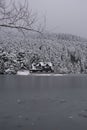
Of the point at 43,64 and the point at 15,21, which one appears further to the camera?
the point at 43,64

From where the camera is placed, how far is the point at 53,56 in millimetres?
193750

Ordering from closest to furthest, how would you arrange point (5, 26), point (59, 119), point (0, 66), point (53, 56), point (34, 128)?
point (5, 26), point (34, 128), point (59, 119), point (0, 66), point (53, 56)

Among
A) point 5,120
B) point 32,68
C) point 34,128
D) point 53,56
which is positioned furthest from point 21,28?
point 53,56

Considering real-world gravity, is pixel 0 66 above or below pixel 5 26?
below

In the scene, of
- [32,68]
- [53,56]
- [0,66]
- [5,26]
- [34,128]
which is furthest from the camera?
[53,56]

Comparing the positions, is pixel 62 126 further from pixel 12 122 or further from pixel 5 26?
pixel 5 26

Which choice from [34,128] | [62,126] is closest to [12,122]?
[34,128]

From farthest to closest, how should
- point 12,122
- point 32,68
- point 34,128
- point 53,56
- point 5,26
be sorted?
point 53,56
point 32,68
point 12,122
point 34,128
point 5,26

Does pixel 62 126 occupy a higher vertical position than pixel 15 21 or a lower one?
lower

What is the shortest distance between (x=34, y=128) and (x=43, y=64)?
139 metres

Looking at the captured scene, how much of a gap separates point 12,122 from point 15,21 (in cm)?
1262

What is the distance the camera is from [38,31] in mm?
6383

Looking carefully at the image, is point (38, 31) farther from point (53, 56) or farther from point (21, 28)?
point (53, 56)

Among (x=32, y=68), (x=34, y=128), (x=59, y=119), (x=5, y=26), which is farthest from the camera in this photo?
(x=32, y=68)
